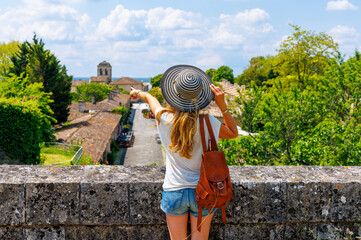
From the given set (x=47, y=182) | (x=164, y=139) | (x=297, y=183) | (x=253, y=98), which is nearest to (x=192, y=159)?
(x=164, y=139)

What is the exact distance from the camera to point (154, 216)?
8.80ft

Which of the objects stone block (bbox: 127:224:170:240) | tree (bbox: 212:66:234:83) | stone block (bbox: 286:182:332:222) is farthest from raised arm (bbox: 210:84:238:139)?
tree (bbox: 212:66:234:83)

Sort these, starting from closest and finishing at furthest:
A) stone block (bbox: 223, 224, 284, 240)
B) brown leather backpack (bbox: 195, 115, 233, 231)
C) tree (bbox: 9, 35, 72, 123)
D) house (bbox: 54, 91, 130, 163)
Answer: brown leather backpack (bbox: 195, 115, 233, 231), stone block (bbox: 223, 224, 284, 240), house (bbox: 54, 91, 130, 163), tree (bbox: 9, 35, 72, 123)

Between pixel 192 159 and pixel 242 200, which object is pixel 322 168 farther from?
pixel 192 159

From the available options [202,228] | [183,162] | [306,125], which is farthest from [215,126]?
[306,125]

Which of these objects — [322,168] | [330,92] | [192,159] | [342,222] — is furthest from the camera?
[330,92]

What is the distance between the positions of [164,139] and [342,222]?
1.82 meters

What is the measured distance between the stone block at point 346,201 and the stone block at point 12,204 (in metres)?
2.65

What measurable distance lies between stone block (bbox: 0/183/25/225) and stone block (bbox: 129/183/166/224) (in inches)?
35.1

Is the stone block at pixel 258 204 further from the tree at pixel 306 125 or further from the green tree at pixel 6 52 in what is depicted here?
the green tree at pixel 6 52

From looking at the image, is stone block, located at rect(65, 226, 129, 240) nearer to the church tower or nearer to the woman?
the woman

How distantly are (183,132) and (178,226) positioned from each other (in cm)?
72

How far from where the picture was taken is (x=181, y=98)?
2326 mm

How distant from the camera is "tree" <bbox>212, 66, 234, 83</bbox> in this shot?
9456 centimetres
